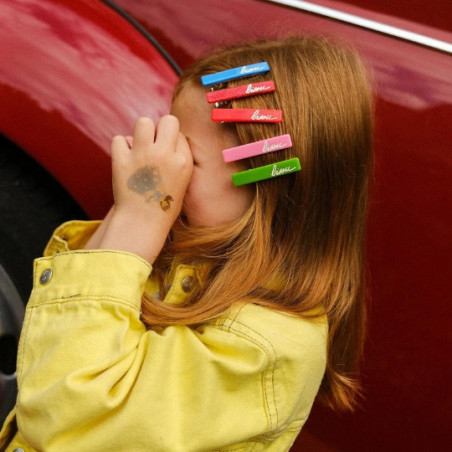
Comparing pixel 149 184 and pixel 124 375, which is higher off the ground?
Answer: pixel 149 184

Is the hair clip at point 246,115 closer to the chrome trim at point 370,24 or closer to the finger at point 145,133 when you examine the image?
the finger at point 145,133

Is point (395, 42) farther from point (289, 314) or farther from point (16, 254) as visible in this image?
point (16, 254)

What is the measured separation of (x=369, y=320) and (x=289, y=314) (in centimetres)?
30

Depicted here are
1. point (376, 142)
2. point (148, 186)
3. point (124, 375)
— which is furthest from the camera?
point (376, 142)

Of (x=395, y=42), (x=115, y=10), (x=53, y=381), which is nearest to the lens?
(x=53, y=381)

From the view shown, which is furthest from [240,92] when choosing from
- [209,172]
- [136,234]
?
[136,234]

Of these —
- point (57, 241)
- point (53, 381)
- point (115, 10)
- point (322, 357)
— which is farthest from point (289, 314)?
point (115, 10)

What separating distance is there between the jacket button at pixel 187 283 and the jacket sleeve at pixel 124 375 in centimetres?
11

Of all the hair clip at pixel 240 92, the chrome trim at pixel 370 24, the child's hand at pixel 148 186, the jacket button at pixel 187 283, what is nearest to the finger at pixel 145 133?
the child's hand at pixel 148 186

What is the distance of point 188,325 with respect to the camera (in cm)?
110

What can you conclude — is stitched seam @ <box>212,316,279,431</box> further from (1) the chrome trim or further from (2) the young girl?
(1) the chrome trim

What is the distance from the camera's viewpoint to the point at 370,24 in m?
1.32

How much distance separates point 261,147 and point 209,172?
0.34 feet

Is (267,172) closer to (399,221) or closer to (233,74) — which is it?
(233,74)
